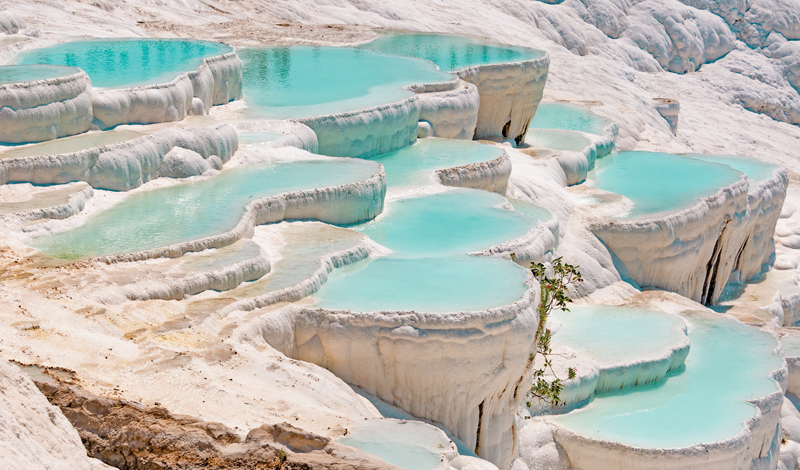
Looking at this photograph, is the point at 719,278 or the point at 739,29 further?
the point at 739,29

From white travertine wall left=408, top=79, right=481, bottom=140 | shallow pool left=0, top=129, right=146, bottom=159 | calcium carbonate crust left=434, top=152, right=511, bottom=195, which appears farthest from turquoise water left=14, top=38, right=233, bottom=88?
calcium carbonate crust left=434, top=152, right=511, bottom=195

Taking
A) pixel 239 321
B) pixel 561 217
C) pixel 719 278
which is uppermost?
pixel 239 321

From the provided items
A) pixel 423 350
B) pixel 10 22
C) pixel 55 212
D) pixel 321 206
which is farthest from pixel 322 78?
pixel 423 350

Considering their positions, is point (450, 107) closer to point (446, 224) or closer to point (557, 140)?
point (557, 140)

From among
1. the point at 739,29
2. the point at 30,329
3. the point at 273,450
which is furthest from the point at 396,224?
the point at 739,29

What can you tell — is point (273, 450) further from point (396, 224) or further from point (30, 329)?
point (396, 224)

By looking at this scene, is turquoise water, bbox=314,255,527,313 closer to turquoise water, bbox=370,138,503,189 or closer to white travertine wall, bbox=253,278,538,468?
white travertine wall, bbox=253,278,538,468
